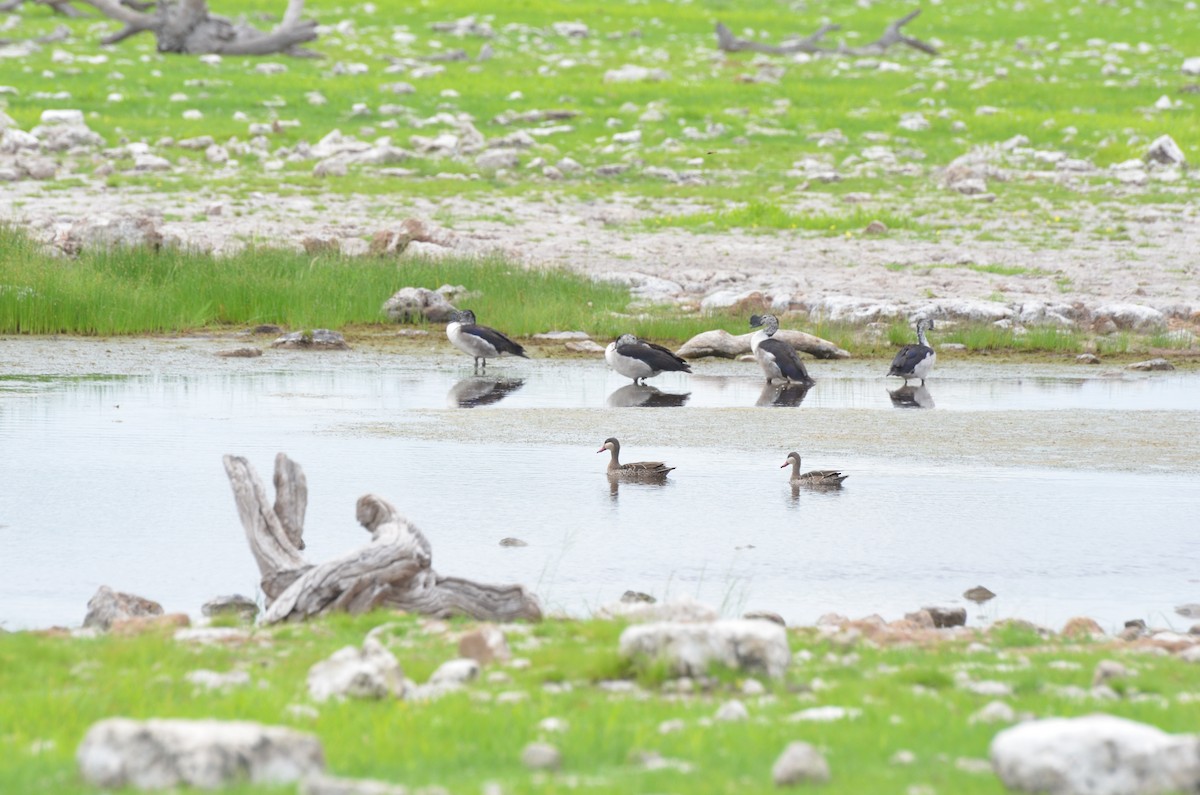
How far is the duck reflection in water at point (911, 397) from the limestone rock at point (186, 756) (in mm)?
13042

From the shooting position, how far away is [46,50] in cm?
4716

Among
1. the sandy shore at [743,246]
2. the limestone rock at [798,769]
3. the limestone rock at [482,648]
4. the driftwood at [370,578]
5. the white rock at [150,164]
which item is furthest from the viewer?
the white rock at [150,164]

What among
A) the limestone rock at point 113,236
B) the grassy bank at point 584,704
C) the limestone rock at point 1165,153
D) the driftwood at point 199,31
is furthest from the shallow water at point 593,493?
the driftwood at point 199,31

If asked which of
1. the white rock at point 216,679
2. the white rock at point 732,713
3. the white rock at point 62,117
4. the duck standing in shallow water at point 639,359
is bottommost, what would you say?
the white rock at point 216,679

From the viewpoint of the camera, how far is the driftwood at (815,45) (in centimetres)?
5159

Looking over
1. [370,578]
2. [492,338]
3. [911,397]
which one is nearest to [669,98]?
[492,338]

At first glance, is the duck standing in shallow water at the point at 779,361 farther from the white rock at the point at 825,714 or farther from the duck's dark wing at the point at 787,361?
the white rock at the point at 825,714

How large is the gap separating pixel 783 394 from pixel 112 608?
10.6 meters

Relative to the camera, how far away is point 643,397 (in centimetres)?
1812

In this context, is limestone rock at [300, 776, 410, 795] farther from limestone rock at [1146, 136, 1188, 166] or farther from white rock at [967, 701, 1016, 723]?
limestone rock at [1146, 136, 1188, 166]

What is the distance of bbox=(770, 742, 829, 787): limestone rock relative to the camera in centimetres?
484

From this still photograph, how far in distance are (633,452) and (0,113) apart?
80.1 ft

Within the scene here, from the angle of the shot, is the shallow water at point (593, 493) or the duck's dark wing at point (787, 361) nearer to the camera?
the shallow water at point (593, 493)

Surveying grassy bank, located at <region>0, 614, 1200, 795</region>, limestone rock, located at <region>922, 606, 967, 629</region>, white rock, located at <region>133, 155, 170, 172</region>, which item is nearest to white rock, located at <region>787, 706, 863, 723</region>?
grassy bank, located at <region>0, 614, 1200, 795</region>
